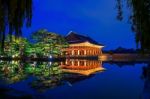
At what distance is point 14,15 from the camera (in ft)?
33.3

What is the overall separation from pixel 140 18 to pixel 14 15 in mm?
5021

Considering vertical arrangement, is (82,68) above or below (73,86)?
above

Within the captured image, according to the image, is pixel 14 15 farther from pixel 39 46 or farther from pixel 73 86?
pixel 39 46

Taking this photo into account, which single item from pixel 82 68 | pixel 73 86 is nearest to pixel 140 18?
pixel 73 86

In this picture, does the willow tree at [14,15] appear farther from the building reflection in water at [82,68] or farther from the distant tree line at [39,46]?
the distant tree line at [39,46]

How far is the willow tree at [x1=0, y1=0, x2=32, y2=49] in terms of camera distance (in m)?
9.73

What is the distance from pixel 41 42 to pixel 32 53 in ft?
9.03

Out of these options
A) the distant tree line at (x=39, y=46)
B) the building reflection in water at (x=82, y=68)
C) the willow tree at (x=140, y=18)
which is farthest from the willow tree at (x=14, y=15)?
the distant tree line at (x=39, y=46)

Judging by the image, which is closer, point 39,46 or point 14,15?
point 14,15

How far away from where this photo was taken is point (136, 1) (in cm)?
604

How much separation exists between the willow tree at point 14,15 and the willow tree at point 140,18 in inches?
174

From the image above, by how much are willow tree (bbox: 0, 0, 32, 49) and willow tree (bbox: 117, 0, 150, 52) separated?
441cm

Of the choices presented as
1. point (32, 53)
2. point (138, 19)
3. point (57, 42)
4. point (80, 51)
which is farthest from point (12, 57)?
point (138, 19)

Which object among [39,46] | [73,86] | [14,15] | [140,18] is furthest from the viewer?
[39,46]
